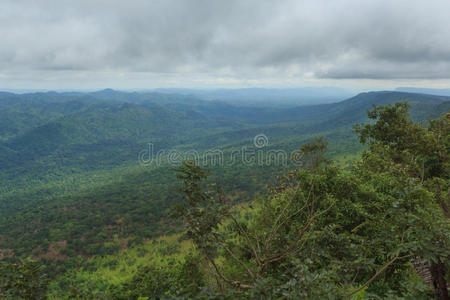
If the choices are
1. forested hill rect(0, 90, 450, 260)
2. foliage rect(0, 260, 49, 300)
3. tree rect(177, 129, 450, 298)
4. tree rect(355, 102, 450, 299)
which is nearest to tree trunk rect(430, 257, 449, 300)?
tree rect(177, 129, 450, 298)

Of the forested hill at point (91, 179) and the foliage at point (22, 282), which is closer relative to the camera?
the foliage at point (22, 282)

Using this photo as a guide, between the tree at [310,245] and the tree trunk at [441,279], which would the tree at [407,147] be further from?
the tree at [310,245]

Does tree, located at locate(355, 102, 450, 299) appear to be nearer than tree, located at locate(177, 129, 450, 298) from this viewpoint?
No

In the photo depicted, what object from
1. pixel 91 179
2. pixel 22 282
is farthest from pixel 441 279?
pixel 91 179

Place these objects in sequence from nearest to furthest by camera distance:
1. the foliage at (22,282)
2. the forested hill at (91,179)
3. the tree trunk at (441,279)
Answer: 1. the foliage at (22,282)
2. the tree trunk at (441,279)
3. the forested hill at (91,179)

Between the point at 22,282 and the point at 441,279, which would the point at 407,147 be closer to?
the point at 441,279

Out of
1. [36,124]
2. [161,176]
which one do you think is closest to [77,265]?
[161,176]

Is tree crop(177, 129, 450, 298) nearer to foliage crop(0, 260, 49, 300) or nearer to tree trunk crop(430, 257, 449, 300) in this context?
tree trunk crop(430, 257, 449, 300)

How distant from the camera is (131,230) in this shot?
141 ft

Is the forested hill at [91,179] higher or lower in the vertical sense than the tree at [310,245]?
lower

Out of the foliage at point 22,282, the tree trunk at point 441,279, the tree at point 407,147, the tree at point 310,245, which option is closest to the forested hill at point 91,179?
the tree at point 407,147

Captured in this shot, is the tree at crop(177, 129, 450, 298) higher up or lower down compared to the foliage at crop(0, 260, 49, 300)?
higher up

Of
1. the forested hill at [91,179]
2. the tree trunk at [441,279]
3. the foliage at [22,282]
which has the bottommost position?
the forested hill at [91,179]

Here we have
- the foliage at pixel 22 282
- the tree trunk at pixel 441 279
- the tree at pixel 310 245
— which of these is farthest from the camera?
the tree trunk at pixel 441 279
